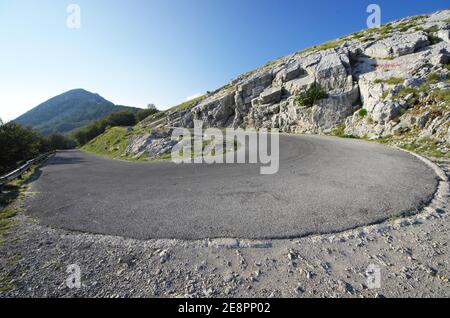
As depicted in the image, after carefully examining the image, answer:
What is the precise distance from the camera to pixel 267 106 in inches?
1537

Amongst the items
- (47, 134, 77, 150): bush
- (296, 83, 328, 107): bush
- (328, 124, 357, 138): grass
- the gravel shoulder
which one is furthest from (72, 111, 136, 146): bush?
the gravel shoulder

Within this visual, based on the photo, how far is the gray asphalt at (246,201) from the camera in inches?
216

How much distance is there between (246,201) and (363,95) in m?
26.3

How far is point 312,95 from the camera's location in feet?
99.3

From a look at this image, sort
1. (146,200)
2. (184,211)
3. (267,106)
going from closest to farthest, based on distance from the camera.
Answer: (184,211) → (146,200) → (267,106)

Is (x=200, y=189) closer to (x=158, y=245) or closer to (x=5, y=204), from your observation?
(x=158, y=245)

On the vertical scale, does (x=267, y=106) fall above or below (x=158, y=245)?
above

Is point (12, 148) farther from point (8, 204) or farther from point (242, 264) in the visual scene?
point (242, 264)

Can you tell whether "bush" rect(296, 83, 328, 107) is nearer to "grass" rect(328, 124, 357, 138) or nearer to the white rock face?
the white rock face

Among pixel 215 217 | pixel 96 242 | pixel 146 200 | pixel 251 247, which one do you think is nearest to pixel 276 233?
pixel 251 247

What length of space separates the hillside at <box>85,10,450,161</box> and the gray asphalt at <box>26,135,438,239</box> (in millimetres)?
7349

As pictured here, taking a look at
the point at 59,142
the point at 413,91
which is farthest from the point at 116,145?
the point at 59,142
